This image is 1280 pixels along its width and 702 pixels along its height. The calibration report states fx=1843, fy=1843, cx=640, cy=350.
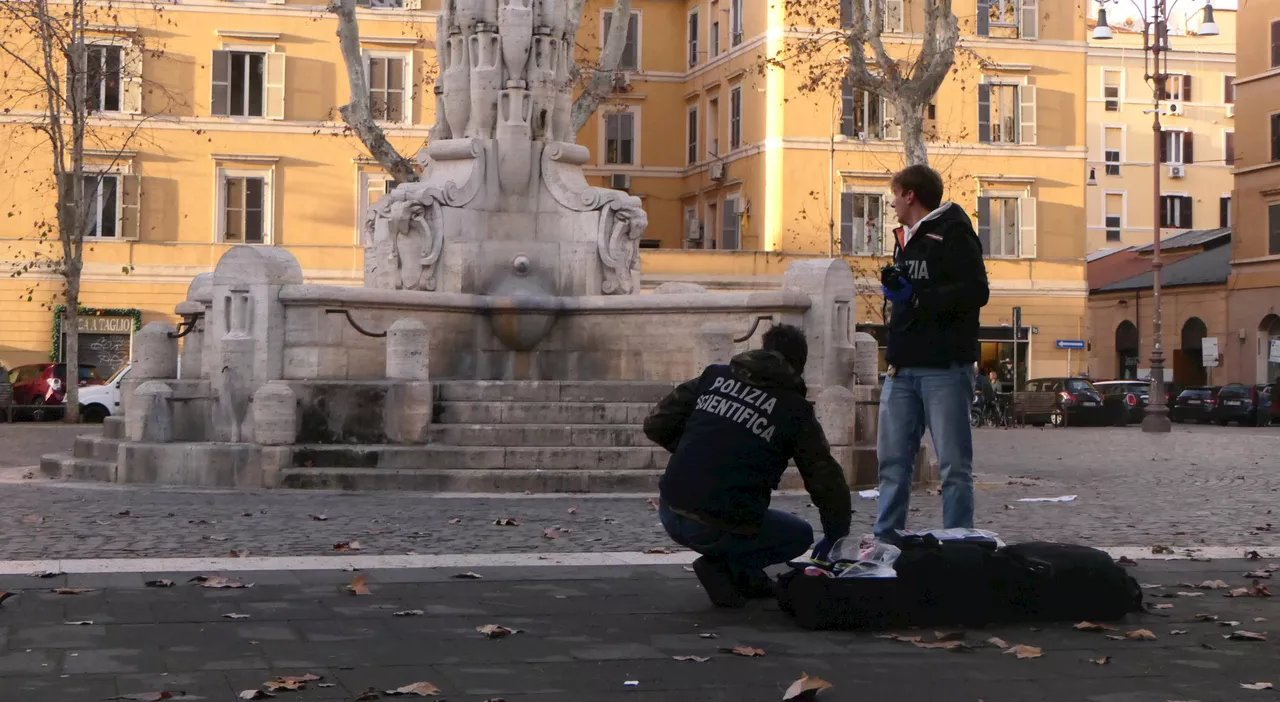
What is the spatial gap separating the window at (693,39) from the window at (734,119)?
375 cm

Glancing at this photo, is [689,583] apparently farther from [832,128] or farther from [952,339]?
[832,128]

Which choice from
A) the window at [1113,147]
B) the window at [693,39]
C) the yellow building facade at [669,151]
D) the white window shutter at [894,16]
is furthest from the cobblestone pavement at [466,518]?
the window at [1113,147]

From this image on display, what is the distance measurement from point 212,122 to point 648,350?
34887 millimetres

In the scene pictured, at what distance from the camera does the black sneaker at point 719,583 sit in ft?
25.6

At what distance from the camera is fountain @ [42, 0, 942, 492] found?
15.3 m

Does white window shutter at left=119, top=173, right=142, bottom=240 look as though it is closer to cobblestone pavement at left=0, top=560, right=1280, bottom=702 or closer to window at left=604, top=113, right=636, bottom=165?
window at left=604, top=113, right=636, bottom=165

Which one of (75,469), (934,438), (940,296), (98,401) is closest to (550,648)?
(934,438)

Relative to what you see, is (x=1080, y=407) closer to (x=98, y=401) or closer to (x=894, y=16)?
(x=894, y=16)

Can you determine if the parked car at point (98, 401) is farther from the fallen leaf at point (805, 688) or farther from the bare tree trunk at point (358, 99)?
→ the fallen leaf at point (805, 688)

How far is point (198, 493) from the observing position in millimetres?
14320

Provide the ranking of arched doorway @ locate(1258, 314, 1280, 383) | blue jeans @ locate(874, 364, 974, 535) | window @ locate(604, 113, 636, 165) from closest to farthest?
blue jeans @ locate(874, 364, 974, 535)
arched doorway @ locate(1258, 314, 1280, 383)
window @ locate(604, 113, 636, 165)

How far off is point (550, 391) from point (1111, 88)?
73.5 meters

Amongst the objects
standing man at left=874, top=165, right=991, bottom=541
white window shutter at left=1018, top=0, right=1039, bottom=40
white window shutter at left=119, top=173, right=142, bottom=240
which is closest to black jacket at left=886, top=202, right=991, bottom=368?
standing man at left=874, top=165, right=991, bottom=541

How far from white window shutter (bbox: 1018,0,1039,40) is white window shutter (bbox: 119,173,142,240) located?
87.1 feet
